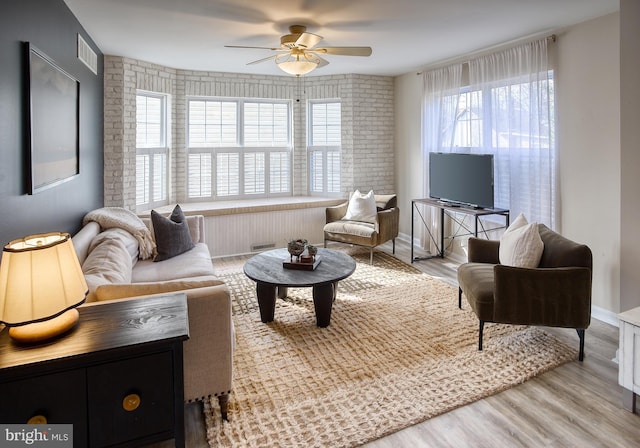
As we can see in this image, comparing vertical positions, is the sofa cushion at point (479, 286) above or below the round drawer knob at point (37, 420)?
above

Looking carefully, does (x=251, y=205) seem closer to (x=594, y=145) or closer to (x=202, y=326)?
(x=202, y=326)

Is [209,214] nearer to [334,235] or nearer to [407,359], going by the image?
[334,235]

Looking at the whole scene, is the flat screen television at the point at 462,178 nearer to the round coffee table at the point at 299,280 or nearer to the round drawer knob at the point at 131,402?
the round coffee table at the point at 299,280

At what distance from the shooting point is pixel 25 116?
238cm

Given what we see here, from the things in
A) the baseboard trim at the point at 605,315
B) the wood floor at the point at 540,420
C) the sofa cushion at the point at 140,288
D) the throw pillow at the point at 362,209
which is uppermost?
the throw pillow at the point at 362,209

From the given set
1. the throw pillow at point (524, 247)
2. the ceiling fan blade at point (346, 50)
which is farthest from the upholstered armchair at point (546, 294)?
the ceiling fan blade at point (346, 50)

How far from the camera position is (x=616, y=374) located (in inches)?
109

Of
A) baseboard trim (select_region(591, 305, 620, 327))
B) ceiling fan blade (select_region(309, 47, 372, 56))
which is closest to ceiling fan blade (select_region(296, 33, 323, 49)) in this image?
ceiling fan blade (select_region(309, 47, 372, 56))

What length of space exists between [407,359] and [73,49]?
3.59 m

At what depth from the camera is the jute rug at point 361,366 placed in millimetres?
2270

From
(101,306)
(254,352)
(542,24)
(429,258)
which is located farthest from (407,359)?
(542,24)

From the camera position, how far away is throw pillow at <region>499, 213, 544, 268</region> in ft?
10.3

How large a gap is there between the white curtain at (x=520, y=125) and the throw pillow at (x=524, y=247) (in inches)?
42.7

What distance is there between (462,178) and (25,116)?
13.6 ft
